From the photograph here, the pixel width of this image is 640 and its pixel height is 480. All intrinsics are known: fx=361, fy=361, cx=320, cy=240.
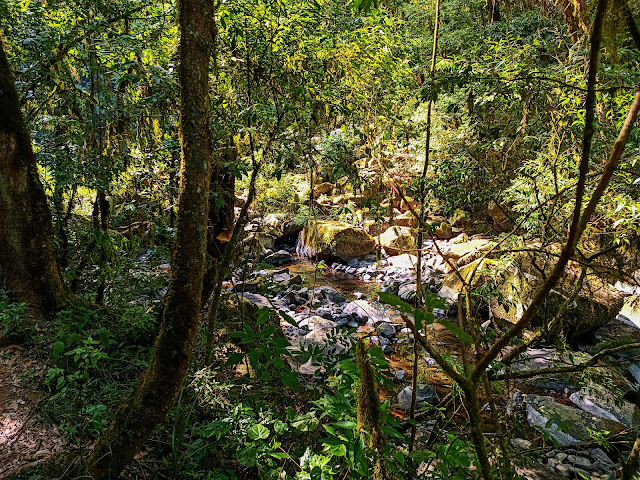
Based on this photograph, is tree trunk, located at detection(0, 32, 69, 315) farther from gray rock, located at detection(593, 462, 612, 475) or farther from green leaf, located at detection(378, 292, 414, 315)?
gray rock, located at detection(593, 462, 612, 475)

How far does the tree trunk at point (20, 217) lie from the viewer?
3199mm

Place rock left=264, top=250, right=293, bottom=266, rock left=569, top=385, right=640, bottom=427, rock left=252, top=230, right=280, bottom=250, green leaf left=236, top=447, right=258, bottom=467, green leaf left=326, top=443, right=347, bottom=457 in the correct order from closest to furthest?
green leaf left=326, top=443, right=347, bottom=457 < green leaf left=236, top=447, right=258, bottom=467 < rock left=569, top=385, right=640, bottom=427 < rock left=264, top=250, right=293, bottom=266 < rock left=252, top=230, right=280, bottom=250

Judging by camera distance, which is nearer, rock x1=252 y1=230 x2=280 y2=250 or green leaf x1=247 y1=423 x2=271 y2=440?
green leaf x1=247 y1=423 x2=271 y2=440

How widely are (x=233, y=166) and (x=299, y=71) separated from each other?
125 centimetres

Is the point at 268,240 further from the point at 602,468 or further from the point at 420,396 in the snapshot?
the point at 602,468

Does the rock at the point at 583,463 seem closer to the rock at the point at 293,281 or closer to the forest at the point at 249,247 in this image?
the forest at the point at 249,247

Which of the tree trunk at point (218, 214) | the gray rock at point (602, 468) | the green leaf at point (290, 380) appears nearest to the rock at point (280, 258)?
the tree trunk at point (218, 214)

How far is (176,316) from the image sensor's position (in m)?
2.12

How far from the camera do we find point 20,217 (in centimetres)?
327

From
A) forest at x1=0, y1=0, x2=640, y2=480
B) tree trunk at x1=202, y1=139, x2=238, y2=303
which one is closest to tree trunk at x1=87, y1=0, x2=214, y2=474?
forest at x1=0, y1=0, x2=640, y2=480

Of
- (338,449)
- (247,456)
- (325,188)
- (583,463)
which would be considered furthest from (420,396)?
(325,188)

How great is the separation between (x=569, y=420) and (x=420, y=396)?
1.66m

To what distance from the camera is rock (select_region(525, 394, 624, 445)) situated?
4.03m

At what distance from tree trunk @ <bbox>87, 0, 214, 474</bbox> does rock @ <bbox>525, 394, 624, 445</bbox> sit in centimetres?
403
